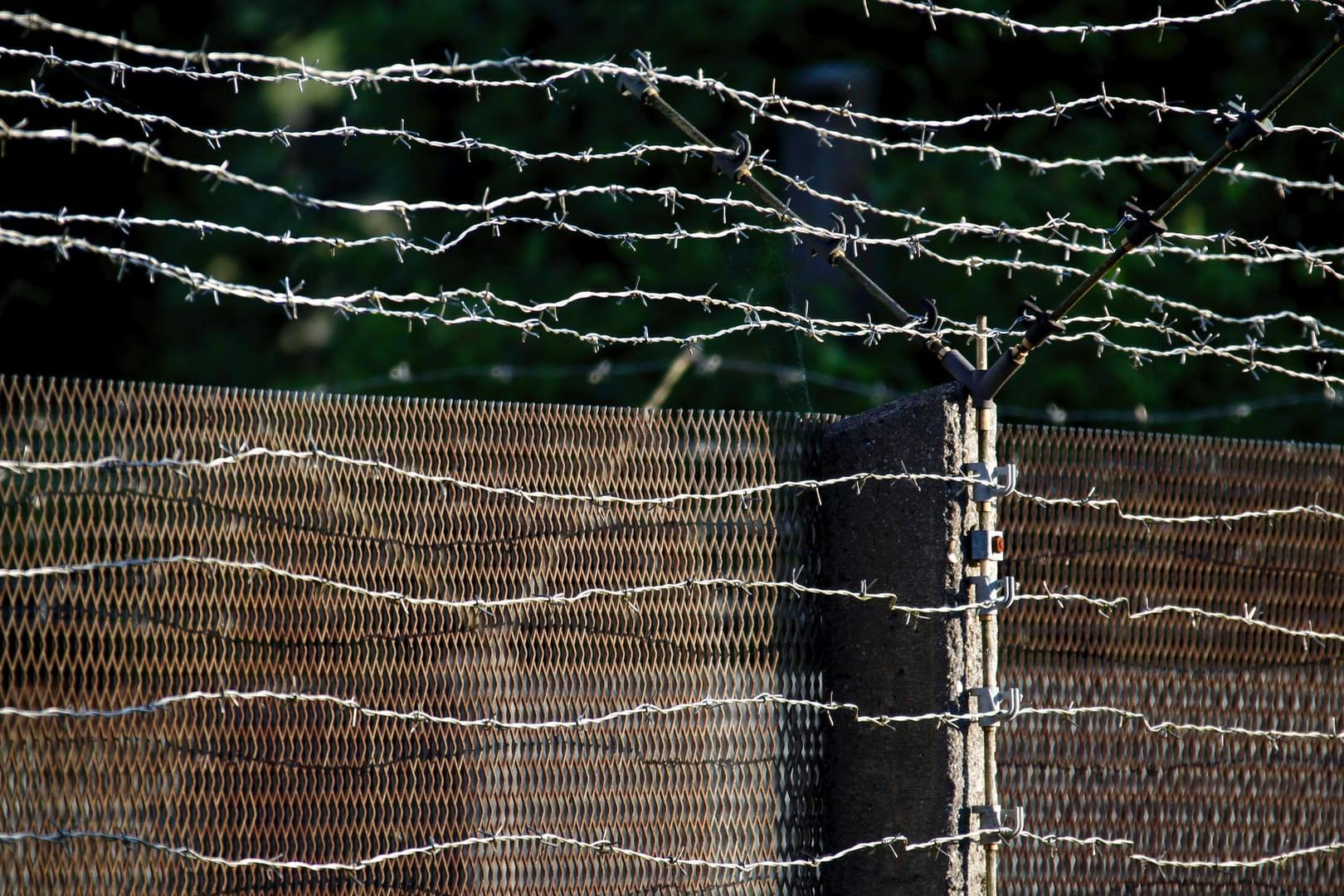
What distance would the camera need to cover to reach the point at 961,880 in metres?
2.59

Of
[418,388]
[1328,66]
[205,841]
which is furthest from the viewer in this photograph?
[418,388]

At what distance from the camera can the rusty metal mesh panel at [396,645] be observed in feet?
7.41

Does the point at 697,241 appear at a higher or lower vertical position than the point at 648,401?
higher

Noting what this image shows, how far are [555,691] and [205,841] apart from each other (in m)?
0.69

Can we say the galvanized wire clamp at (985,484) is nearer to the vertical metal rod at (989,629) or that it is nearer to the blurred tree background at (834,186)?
the vertical metal rod at (989,629)

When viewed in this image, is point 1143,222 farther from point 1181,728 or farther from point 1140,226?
point 1181,728

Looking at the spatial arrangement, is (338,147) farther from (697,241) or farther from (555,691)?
(555,691)

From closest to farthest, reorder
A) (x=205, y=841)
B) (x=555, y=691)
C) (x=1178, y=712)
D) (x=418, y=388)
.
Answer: (x=205, y=841) < (x=555, y=691) < (x=1178, y=712) < (x=418, y=388)

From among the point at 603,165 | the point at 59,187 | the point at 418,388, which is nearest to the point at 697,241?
the point at 603,165

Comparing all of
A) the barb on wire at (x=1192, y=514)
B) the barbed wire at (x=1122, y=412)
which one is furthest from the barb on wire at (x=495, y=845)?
the barbed wire at (x=1122, y=412)

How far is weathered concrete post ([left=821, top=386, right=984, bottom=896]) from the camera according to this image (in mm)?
2613

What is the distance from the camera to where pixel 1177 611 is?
3.04 meters

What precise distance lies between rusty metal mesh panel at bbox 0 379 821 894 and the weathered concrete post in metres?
0.08

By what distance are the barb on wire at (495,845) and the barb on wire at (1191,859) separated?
29cm
